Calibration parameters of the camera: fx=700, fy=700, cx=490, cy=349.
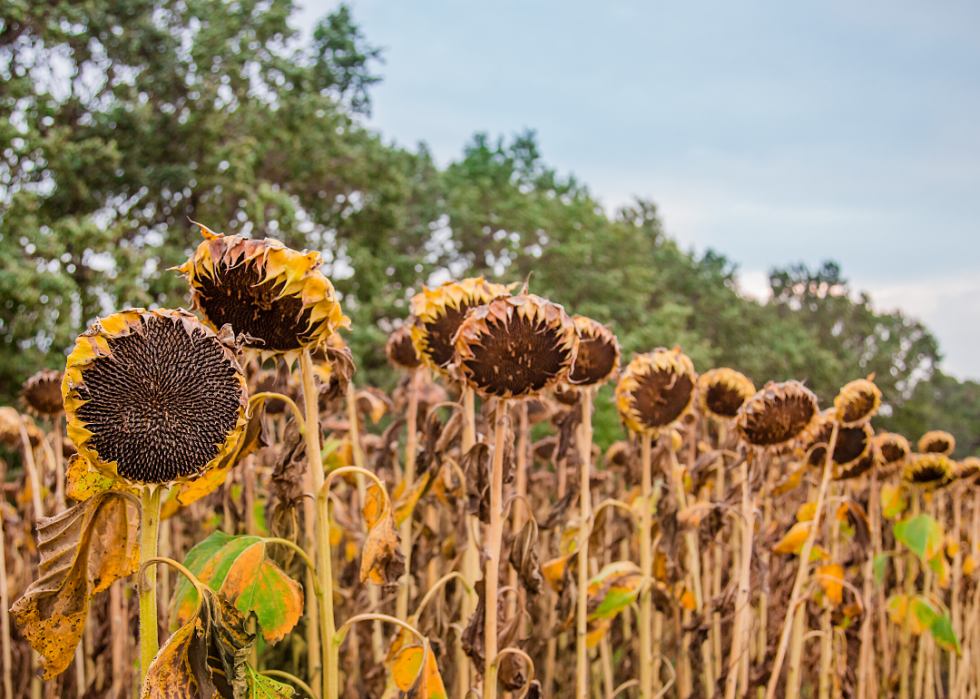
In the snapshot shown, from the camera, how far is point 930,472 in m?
3.34

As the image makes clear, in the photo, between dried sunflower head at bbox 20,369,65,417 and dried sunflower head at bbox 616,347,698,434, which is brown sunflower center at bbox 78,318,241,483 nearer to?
dried sunflower head at bbox 616,347,698,434

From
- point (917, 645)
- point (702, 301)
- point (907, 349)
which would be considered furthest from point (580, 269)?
point (907, 349)

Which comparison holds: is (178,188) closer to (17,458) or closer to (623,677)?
(17,458)

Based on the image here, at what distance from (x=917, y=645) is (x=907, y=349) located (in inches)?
1055

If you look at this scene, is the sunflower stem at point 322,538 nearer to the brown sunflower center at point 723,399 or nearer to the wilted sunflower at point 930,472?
the brown sunflower center at point 723,399

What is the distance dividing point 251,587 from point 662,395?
1313 millimetres

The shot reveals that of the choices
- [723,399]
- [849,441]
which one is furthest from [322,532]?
[849,441]

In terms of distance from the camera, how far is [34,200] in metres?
11.4

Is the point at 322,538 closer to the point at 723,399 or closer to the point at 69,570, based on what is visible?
the point at 69,570

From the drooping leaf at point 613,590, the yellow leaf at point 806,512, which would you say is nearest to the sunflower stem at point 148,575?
the drooping leaf at point 613,590

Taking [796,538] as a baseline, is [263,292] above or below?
above

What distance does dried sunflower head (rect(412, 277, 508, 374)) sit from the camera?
171cm

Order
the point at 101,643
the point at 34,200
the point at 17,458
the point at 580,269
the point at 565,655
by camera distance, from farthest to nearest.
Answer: the point at 580,269 → the point at 34,200 → the point at 17,458 → the point at 565,655 → the point at 101,643

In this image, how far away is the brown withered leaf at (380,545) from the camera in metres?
1.35
